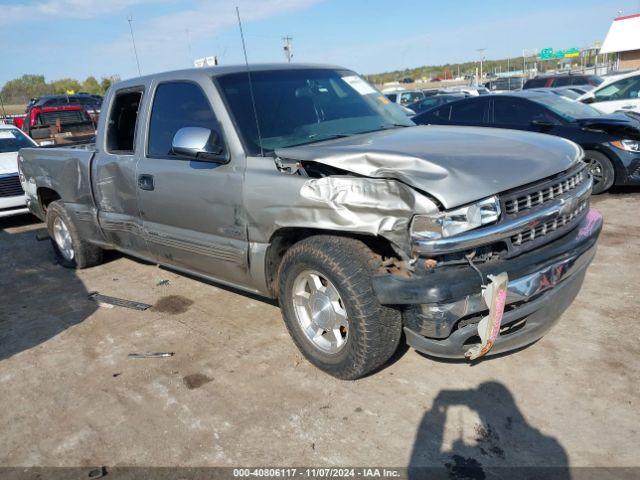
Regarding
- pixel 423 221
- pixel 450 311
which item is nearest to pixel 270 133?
pixel 423 221

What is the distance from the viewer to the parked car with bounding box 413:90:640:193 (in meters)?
7.24

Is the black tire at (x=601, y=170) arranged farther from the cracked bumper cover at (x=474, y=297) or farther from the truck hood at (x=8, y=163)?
the truck hood at (x=8, y=163)

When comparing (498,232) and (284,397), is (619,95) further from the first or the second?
(284,397)

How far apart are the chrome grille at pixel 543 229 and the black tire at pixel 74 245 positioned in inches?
179

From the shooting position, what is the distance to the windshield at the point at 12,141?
9.10 metres

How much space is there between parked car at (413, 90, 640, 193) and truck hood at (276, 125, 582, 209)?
451 cm

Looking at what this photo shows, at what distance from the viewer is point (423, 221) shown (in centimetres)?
261

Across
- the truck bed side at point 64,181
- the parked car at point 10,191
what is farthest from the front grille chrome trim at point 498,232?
Answer: the parked car at point 10,191

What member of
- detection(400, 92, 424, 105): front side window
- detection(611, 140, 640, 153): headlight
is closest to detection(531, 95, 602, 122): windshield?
detection(611, 140, 640, 153): headlight

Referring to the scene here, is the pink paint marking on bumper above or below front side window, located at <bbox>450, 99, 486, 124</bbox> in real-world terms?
below

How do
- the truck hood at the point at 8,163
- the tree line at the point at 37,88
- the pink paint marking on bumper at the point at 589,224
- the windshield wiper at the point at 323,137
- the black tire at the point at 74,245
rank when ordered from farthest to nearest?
the tree line at the point at 37,88
the truck hood at the point at 8,163
the black tire at the point at 74,245
the windshield wiper at the point at 323,137
the pink paint marking on bumper at the point at 589,224

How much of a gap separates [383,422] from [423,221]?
1.13 metres

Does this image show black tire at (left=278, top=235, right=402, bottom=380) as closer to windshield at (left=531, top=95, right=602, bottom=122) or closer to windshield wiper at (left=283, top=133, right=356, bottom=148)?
windshield wiper at (left=283, top=133, right=356, bottom=148)

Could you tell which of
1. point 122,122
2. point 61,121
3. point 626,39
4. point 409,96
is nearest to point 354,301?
point 122,122
